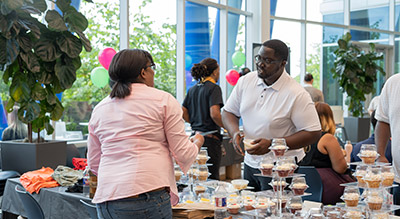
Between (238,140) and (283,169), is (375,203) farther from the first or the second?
(238,140)

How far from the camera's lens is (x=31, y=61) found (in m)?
4.60

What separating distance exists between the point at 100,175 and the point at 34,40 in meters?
2.93

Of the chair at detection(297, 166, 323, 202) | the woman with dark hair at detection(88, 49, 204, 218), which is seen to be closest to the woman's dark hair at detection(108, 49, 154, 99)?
the woman with dark hair at detection(88, 49, 204, 218)

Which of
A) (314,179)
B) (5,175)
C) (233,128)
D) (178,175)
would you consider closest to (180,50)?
(5,175)

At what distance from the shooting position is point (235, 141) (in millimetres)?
3021

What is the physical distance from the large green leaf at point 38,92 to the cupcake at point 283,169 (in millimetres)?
3070

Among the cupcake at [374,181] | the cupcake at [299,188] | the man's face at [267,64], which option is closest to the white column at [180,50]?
the man's face at [267,64]

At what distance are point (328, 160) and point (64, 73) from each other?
2.71 metres

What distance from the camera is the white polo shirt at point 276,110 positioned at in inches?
112

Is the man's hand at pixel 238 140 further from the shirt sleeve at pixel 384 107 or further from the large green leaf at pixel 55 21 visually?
the large green leaf at pixel 55 21

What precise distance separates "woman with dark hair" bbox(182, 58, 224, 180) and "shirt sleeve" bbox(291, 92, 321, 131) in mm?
1897

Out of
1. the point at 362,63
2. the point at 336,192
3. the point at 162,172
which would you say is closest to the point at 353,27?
the point at 362,63

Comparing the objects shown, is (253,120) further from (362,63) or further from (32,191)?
(362,63)

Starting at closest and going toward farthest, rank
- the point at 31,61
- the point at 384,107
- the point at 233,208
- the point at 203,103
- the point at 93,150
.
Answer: the point at 93,150
the point at 233,208
the point at 384,107
the point at 31,61
the point at 203,103
